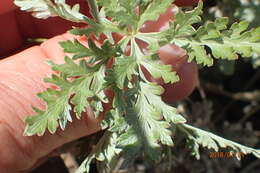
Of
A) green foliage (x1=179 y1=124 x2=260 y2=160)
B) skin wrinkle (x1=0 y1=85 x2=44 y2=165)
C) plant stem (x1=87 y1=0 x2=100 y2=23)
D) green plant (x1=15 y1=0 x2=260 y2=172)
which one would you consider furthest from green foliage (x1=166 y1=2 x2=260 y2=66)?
skin wrinkle (x1=0 y1=85 x2=44 y2=165)

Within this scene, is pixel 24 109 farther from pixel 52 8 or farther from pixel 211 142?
pixel 211 142

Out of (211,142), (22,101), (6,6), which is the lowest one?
(211,142)

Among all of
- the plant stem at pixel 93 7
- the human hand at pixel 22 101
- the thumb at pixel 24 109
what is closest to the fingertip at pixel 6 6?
the human hand at pixel 22 101

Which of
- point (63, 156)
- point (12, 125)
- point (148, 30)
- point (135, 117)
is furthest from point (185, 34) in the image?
point (63, 156)

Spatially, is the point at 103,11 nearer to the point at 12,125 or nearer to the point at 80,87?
the point at 80,87

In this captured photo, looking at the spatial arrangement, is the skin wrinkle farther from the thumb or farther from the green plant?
the green plant

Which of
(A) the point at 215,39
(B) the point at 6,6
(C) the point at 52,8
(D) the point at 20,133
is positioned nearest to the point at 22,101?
(D) the point at 20,133

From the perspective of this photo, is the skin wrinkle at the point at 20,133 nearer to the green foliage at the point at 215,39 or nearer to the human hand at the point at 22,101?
the human hand at the point at 22,101
